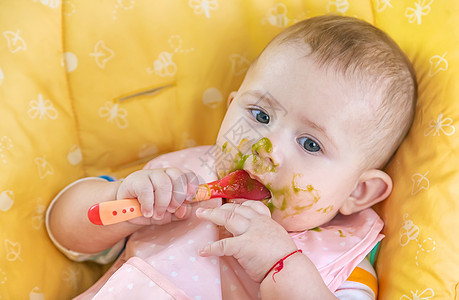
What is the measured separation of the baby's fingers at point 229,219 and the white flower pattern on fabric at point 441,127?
0.50m

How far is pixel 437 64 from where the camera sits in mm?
1150

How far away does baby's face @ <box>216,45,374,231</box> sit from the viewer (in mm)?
986

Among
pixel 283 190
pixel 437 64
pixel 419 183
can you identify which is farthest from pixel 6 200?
pixel 437 64

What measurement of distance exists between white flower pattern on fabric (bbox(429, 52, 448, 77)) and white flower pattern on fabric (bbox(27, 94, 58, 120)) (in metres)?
0.93

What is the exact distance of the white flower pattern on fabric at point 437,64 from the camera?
114 centimetres

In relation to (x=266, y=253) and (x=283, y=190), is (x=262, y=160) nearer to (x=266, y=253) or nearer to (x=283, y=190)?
(x=283, y=190)

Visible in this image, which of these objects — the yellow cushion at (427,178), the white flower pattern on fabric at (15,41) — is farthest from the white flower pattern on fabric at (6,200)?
the yellow cushion at (427,178)

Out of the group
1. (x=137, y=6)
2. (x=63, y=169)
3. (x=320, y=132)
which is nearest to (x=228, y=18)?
(x=137, y=6)

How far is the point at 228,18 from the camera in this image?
1285 millimetres

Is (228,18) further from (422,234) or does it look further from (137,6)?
(422,234)

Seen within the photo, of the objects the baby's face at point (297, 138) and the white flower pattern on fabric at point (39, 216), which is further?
the white flower pattern on fabric at point (39, 216)

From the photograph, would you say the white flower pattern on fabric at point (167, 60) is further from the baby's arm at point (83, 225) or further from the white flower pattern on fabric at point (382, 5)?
the white flower pattern on fabric at point (382, 5)

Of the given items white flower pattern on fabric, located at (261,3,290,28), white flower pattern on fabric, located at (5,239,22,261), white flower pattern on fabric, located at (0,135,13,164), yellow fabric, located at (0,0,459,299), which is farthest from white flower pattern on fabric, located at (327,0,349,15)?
white flower pattern on fabric, located at (5,239,22,261)

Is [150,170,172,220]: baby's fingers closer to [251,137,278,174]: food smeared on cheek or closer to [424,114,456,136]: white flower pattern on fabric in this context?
[251,137,278,174]: food smeared on cheek
